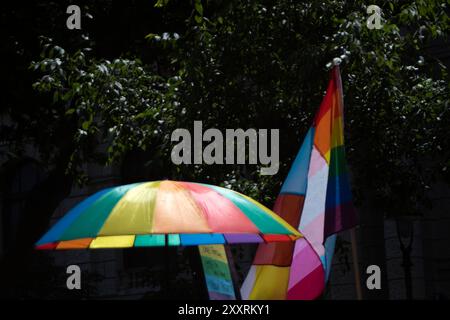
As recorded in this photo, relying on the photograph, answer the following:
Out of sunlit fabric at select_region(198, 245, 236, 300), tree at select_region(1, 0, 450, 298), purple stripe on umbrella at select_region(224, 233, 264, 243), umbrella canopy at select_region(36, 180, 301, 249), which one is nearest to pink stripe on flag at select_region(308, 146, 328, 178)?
purple stripe on umbrella at select_region(224, 233, 264, 243)

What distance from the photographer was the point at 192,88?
41.5ft

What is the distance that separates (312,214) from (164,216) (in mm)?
2083

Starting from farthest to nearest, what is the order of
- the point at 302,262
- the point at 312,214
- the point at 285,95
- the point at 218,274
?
the point at 285,95 → the point at 302,262 → the point at 312,214 → the point at 218,274

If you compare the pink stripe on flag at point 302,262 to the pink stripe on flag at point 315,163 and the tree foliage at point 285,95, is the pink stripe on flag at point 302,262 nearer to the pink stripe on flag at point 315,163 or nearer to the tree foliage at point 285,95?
the pink stripe on flag at point 315,163

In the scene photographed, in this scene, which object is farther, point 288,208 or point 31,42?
point 31,42

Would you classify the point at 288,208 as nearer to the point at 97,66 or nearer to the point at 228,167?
the point at 228,167

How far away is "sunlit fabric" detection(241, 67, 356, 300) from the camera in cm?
917

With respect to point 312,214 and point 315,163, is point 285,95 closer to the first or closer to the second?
point 315,163

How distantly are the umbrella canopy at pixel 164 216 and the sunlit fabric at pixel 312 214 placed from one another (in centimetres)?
85

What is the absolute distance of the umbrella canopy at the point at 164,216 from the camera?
7539 millimetres

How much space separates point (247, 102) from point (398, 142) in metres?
2.00

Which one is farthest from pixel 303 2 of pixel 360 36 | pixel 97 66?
pixel 97 66

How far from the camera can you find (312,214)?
30.4 feet

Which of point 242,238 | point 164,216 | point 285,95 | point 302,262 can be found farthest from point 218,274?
point 285,95
